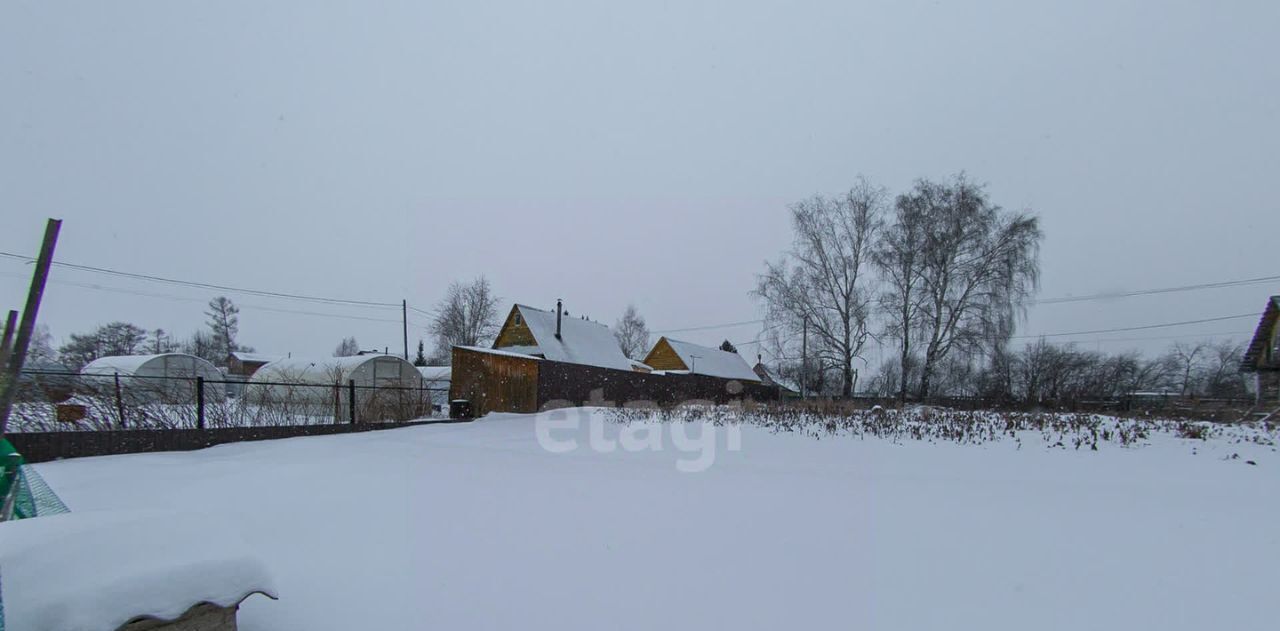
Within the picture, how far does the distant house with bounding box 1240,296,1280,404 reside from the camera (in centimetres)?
1872

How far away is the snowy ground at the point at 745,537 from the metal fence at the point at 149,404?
189cm

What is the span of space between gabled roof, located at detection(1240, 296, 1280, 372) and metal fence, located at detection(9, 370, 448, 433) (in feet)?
94.4

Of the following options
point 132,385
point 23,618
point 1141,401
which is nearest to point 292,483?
point 23,618

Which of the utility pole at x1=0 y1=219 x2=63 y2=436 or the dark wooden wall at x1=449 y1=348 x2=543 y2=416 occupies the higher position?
the utility pole at x1=0 y1=219 x2=63 y2=436

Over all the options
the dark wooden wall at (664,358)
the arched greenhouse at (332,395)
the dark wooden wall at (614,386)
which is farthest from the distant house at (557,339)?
the dark wooden wall at (664,358)

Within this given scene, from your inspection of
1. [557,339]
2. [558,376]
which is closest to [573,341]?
[557,339]

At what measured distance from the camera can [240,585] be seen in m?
2.13

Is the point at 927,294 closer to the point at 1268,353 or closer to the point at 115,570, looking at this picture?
the point at 1268,353

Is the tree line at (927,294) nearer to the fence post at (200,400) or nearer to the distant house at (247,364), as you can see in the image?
the fence post at (200,400)

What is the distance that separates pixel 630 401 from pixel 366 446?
1446 cm

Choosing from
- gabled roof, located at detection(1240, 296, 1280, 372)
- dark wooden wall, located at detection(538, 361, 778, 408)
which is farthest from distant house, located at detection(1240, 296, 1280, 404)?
dark wooden wall, located at detection(538, 361, 778, 408)

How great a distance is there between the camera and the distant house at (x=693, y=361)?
41.5 m

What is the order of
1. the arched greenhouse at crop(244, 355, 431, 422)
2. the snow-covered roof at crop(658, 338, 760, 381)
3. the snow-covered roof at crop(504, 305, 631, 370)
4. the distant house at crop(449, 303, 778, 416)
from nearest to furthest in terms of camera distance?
the arched greenhouse at crop(244, 355, 431, 422) < the distant house at crop(449, 303, 778, 416) < the snow-covered roof at crop(504, 305, 631, 370) < the snow-covered roof at crop(658, 338, 760, 381)

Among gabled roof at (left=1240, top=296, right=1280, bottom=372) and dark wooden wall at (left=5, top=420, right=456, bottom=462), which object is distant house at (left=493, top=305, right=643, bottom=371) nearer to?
dark wooden wall at (left=5, top=420, right=456, bottom=462)
